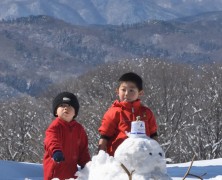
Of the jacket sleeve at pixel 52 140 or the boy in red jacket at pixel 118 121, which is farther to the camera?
the boy in red jacket at pixel 118 121

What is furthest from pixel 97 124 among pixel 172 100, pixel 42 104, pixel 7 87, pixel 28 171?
pixel 7 87

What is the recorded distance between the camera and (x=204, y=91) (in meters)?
29.3

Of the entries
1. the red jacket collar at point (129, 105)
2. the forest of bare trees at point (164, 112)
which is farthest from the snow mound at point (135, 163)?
the forest of bare trees at point (164, 112)

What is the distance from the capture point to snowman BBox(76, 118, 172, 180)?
2.70 meters

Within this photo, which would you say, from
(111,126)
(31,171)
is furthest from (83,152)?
(31,171)

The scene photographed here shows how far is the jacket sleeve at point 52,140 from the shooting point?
Answer: 13.6ft

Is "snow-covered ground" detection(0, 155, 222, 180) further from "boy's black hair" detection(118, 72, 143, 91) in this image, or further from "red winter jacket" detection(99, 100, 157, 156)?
"boy's black hair" detection(118, 72, 143, 91)

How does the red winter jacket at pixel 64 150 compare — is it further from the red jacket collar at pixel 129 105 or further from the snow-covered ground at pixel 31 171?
the snow-covered ground at pixel 31 171

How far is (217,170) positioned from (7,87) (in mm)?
192051

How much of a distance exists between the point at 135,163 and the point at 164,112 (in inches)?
985

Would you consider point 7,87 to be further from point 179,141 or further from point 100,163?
point 100,163

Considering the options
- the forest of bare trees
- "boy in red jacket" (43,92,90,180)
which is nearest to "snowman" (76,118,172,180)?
"boy in red jacket" (43,92,90,180)

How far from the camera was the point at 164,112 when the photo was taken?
27609 millimetres

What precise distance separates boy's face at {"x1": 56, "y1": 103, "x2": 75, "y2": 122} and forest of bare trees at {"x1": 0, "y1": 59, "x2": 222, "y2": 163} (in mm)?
20533
